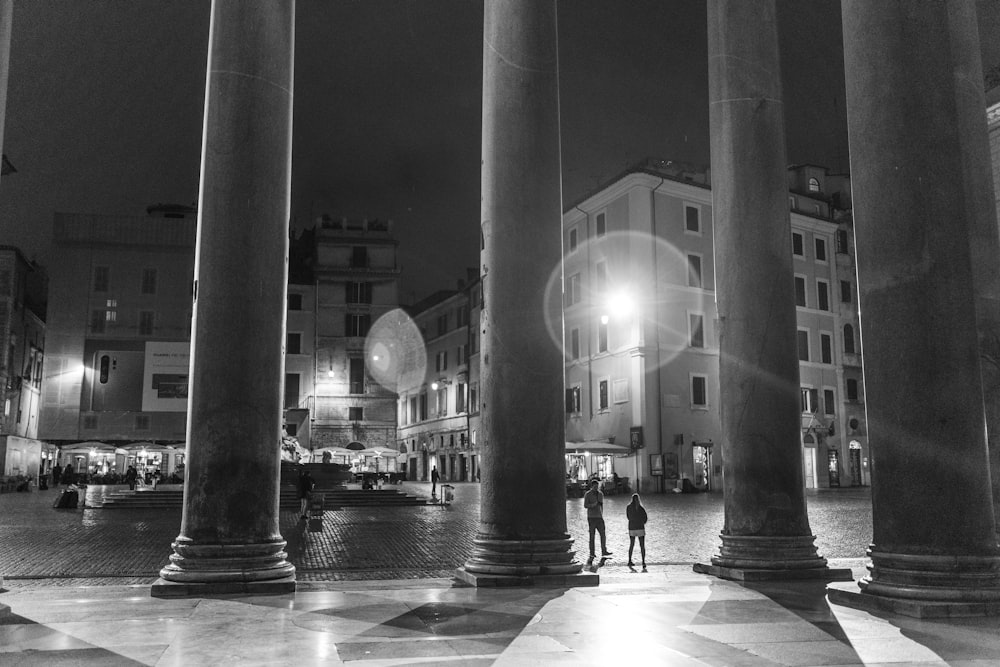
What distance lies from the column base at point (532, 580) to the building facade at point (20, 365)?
4762cm

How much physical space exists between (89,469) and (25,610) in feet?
189

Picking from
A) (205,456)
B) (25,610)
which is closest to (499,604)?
(205,456)

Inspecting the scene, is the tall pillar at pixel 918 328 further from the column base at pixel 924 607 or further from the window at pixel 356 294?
the window at pixel 356 294

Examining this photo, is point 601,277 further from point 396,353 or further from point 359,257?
point 396,353

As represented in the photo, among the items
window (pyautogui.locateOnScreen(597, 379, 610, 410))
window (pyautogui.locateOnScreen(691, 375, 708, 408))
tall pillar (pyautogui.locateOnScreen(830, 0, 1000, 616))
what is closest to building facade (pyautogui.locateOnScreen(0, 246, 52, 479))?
window (pyautogui.locateOnScreen(597, 379, 610, 410))

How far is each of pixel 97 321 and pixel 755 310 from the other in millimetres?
57566

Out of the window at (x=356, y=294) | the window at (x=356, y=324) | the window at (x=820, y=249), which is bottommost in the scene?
the window at (x=356, y=324)

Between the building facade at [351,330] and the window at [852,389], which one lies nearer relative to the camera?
the window at [852,389]

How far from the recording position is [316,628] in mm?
7020

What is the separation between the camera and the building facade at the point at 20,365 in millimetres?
56188

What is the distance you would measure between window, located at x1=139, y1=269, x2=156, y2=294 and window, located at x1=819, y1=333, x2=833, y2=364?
42128mm

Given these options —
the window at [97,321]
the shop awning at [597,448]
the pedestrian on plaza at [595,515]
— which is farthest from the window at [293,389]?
the pedestrian on plaza at [595,515]

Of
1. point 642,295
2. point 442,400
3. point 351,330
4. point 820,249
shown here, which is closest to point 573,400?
point 642,295

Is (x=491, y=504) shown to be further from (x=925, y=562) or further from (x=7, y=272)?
(x=7, y=272)
